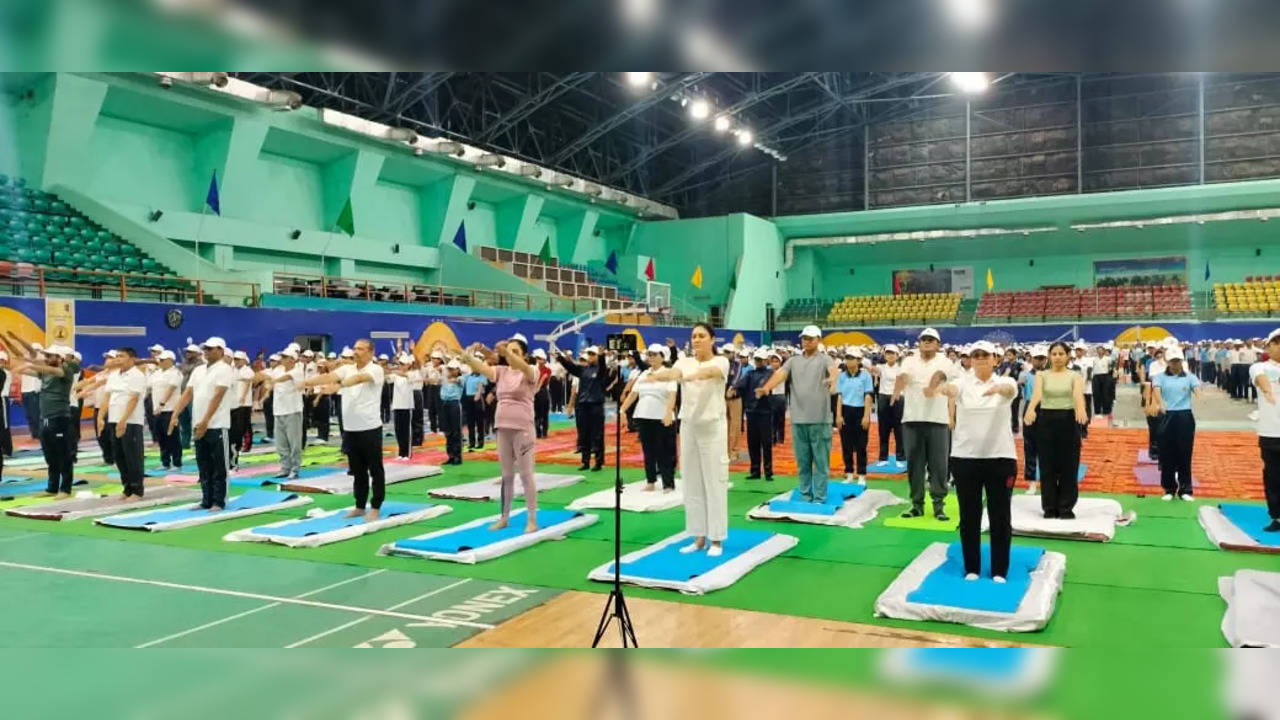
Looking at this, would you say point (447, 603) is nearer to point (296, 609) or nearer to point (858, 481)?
point (296, 609)

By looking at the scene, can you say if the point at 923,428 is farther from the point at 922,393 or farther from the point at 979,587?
the point at 979,587

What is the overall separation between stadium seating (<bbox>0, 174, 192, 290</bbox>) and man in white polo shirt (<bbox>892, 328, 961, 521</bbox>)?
13.3 meters

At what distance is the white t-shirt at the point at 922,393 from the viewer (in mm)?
6844

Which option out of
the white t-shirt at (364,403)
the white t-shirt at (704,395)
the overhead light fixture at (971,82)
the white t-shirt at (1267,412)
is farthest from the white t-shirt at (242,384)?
the overhead light fixture at (971,82)

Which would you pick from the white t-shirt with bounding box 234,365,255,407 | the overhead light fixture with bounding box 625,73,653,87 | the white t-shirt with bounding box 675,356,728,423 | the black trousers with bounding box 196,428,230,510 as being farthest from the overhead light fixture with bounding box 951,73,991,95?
the black trousers with bounding box 196,428,230,510

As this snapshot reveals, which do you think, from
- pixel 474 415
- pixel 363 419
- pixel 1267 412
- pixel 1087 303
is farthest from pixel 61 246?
pixel 1087 303

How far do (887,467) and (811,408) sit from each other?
333cm

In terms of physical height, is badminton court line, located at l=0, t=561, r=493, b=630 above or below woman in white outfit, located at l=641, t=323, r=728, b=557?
below

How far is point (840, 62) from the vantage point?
1.85 m

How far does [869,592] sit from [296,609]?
11.2 ft

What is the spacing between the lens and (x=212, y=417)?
7574 millimetres

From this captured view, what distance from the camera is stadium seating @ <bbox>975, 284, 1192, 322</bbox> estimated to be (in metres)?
24.6

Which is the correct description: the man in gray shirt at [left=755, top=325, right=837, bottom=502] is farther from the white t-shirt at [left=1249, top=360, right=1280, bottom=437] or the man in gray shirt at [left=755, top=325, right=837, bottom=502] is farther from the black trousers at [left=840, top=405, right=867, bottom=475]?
the white t-shirt at [left=1249, top=360, right=1280, bottom=437]

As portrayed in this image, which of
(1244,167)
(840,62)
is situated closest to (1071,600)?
(840,62)
